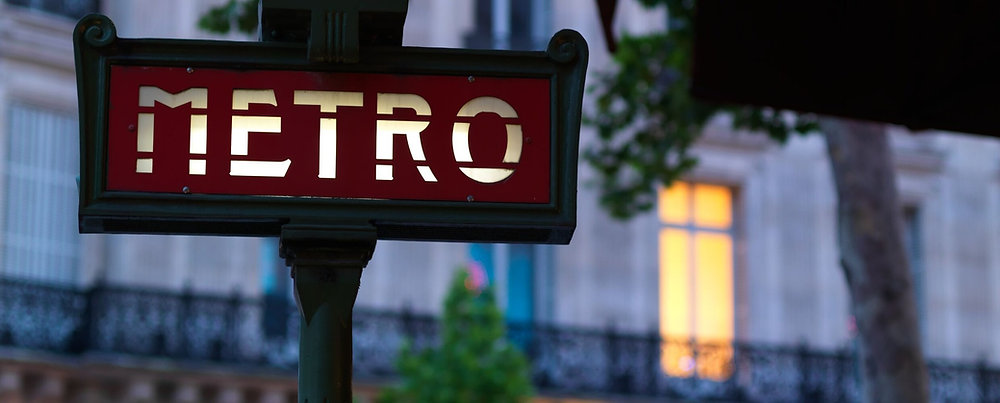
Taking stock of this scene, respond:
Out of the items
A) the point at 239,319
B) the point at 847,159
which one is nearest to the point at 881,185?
the point at 847,159

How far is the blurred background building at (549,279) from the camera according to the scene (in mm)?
22359

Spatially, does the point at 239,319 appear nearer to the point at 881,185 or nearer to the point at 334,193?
the point at 881,185

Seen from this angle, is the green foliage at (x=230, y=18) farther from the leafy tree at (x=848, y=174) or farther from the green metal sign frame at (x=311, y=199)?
the green metal sign frame at (x=311, y=199)

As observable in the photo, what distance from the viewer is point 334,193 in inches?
150

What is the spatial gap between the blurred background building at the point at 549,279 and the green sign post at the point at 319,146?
1697 cm

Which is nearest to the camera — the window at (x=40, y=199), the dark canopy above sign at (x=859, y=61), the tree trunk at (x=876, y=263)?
the dark canopy above sign at (x=859, y=61)

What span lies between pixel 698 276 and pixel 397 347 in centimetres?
464

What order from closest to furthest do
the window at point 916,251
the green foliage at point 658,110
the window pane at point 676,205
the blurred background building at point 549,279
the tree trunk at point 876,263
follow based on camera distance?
the tree trunk at point 876,263, the green foliage at point 658,110, the blurred background building at point 549,279, the window pane at point 676,205, the window at point 916,251

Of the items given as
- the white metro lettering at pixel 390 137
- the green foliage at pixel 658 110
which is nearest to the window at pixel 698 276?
the green foliage at pixel 658 110

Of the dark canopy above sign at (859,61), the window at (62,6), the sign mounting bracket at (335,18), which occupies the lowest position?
the sign mounting bracket at (335,18)

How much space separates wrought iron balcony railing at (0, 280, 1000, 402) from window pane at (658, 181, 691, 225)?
5.51 feet

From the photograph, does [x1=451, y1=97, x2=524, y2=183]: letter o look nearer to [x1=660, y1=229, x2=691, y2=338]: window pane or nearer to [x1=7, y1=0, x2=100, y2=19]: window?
[x1=7, y1=0, x2=100, y2=19]: window

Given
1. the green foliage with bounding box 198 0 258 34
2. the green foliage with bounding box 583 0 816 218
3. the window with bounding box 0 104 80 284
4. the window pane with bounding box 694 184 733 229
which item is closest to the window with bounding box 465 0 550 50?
the window pane with bounding box 694 184 733 229

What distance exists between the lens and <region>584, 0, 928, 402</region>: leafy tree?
13852 mm
